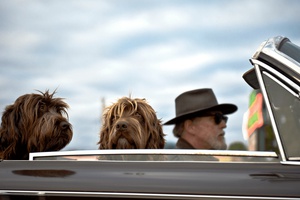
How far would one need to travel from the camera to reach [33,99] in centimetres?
380

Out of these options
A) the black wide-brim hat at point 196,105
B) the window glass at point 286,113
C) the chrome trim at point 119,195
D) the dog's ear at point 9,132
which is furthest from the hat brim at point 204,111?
the chrome trim at point 119,195

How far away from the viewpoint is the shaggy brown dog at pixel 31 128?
3.57 meters

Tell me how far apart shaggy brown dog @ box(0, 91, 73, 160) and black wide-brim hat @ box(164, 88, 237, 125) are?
1.61 m

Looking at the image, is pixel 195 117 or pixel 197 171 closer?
pixel 197 171

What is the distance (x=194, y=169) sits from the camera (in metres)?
2.33

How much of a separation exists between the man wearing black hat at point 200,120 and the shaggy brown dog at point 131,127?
0.79 m

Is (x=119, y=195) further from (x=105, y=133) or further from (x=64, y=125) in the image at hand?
(x=105, y=133)

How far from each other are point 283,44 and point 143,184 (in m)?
1.03

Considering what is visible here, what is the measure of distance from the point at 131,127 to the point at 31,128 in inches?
29.3

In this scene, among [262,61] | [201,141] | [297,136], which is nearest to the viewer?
[297,136]

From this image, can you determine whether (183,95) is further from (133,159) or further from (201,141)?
(133,159)

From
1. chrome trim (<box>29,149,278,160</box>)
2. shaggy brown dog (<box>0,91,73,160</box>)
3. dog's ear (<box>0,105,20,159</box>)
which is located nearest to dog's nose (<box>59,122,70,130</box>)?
shaggy brown dog (<box>0,91,73,160</box>)

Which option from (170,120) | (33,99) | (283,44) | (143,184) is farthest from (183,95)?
(143,184)

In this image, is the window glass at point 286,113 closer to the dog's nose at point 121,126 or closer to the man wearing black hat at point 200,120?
the dog's nose at point 121,126
